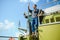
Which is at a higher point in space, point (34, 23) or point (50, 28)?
point (34, 23)

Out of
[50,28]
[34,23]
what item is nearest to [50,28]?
[50,28]

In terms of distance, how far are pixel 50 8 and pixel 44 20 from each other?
1.34ft

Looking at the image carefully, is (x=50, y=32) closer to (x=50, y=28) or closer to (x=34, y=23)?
(x=50, y=28)

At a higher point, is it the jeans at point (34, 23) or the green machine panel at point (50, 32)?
the jeans at point (34, 23)

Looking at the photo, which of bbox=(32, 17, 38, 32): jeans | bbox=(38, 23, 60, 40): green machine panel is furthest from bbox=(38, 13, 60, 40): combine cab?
bbox=(32, 17, 38, 32): jeans

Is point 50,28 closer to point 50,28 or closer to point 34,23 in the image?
point 50,28

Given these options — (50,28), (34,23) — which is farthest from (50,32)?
(34,23)

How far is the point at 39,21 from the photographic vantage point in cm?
410

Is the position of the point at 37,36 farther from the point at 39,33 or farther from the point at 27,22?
the point at 27,22

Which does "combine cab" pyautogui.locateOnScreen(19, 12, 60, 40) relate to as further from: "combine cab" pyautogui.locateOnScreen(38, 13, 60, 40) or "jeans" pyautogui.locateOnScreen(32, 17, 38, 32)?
"jeans" pyautogui.locateOnScreen(32, 17, 38, 32)

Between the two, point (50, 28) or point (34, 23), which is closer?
point (50, 28)

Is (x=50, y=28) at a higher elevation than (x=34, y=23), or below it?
below

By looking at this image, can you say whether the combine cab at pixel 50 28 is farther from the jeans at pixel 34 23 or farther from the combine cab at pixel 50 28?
the jeans at pixel 34 23

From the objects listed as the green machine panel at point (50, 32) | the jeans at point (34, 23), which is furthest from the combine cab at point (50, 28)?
the jeans at point (34, 23)
